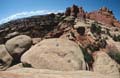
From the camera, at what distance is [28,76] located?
36.3ft

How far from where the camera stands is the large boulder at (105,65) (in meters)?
24.1

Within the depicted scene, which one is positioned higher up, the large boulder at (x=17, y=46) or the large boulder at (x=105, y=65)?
the large boulder at (x=17, y=46)

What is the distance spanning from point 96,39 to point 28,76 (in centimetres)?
2173

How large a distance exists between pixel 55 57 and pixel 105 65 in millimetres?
6400

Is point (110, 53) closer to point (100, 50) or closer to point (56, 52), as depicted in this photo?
point (100, 50)

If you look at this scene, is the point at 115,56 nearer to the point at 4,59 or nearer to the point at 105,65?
the point at 105,65

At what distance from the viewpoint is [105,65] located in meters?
24.8

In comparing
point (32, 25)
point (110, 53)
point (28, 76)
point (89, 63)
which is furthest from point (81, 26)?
point (28, 76)

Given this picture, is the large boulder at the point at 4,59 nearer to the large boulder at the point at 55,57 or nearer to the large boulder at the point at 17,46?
the large boulder at the point at 17,46

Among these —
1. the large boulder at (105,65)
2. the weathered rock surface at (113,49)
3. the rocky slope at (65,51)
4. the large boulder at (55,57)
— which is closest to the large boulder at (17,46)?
the rocky slope at (65,51)

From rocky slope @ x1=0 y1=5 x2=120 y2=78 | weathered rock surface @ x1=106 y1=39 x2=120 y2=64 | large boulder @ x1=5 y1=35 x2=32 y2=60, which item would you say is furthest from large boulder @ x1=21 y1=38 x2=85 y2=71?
weathered rock surface @ x1=106 y1=39 x2=120 y2=64

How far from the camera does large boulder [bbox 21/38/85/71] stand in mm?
20578

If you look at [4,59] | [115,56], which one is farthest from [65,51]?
[4,59]

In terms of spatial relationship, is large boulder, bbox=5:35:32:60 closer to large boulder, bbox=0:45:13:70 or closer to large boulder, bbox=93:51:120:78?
large boulder, bbox=0:45:13:70
